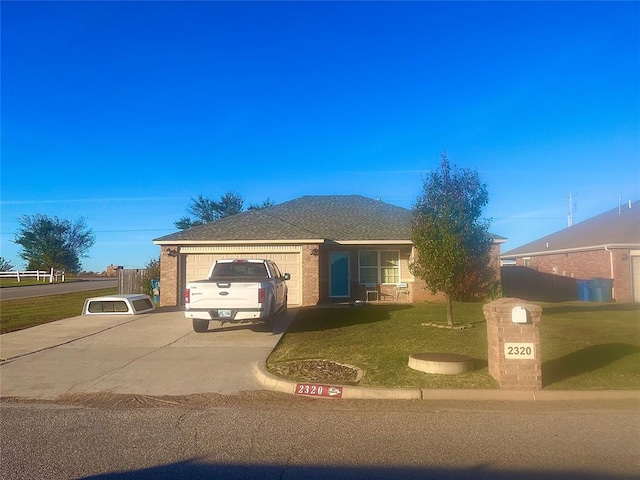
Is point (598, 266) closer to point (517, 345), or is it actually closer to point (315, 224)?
point (315, 224)

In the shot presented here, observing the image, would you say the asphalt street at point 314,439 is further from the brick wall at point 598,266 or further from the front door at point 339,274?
the brick wall at point 598,266

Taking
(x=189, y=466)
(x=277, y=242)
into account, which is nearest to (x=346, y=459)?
(x=189, y=466)

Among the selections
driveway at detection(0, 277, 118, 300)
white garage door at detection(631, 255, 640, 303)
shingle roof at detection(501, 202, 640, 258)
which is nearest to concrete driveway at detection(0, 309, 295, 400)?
white garage door at detection(631, 255, 640, 303)

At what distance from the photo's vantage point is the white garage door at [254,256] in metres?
19.3

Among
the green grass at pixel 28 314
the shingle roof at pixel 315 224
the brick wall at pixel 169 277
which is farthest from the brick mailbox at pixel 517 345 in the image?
the brick wall at pixel 169 277

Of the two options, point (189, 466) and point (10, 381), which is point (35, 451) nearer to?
point (189, 466)

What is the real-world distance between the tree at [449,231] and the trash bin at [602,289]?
10.3m

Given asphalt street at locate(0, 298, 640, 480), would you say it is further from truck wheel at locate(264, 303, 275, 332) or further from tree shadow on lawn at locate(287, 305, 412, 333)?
tree shadow on lawn at locate(287, 305, 412, 333)

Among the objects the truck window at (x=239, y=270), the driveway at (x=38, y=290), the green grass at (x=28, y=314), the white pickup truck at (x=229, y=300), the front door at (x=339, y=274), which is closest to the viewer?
the white pickup truck at (x=229, y=300)

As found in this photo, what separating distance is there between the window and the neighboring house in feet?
28.4

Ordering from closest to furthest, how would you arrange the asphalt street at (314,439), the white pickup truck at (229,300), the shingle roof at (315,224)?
the asphalt street at (314,439) < the white pickup truck at (229,300) < the shingle roof at (315,224)

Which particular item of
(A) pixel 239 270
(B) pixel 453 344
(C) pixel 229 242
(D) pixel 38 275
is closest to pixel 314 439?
(B) pixel 453 344

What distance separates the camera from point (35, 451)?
17.0ft

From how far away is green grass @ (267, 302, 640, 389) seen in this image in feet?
24.9
